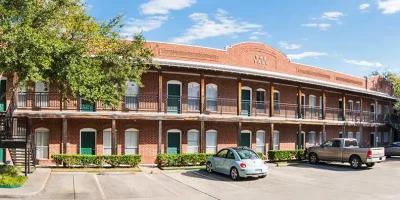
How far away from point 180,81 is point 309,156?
9.96 metres

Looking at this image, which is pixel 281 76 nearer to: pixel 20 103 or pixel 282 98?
pixel 282 98

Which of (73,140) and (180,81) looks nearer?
(73,140)

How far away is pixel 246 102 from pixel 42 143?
44.6ft

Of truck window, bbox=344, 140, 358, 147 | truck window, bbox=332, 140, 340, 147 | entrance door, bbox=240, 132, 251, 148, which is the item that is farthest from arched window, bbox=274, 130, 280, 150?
truck window, bbox=344, 140, 358, 147

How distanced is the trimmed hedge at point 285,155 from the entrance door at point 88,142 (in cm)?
1143

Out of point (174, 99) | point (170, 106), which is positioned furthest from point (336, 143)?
point (170, 106)

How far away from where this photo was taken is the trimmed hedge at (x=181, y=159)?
21.2 metres

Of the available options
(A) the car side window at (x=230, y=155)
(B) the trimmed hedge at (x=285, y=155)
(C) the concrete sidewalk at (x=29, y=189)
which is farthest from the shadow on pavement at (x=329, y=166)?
(C) the concrete sidewalk at (x=29, y=189)

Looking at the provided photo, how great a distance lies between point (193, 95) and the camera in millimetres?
24625

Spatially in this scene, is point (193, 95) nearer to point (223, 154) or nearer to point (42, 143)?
point (223, 154)

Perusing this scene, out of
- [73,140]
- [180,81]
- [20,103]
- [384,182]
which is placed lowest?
[384,182]

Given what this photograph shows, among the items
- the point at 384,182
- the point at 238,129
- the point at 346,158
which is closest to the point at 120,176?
the point at 238,129

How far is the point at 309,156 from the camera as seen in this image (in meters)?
24.8

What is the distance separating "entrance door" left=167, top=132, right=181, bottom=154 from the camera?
78.0 ft
